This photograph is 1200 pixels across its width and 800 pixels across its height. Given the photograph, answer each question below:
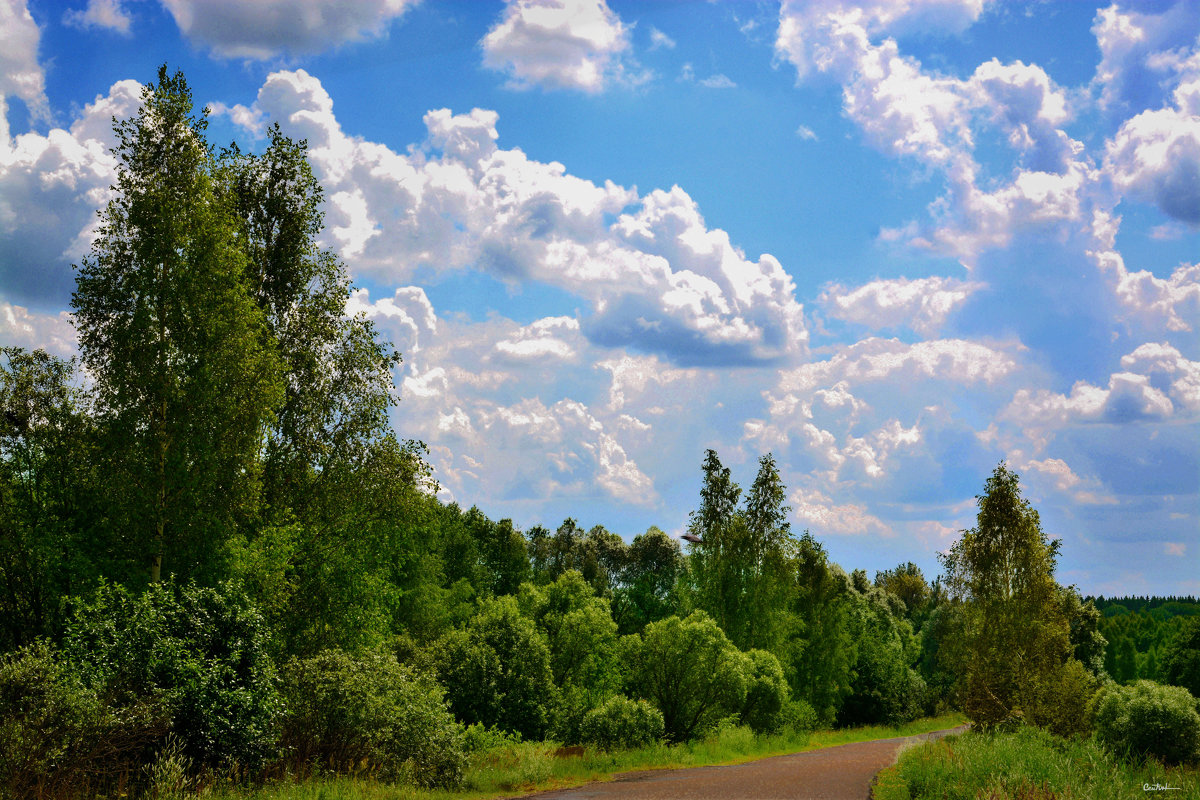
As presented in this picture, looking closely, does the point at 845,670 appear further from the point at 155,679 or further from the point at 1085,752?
the point at 155,679

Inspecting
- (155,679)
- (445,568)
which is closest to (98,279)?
(155,679)

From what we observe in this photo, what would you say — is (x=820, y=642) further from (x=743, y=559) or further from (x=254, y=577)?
(x=254, y=577)

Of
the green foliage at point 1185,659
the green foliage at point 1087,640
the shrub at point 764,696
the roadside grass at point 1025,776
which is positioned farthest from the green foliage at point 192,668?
the green foliage at point 1087,640

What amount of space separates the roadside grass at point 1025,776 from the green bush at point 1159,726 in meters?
7.68

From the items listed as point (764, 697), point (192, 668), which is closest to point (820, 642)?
point (764, 697)

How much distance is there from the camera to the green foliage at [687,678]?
119ft

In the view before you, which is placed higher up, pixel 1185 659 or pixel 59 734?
pixel 59 734

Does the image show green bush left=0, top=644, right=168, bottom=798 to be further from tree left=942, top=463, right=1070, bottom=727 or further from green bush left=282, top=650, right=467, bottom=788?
tree left=942, top=463, right=1070, bottom=727

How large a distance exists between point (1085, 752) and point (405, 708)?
16483mm

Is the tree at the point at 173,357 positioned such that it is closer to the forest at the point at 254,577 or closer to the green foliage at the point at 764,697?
the forest at the point at 254,577

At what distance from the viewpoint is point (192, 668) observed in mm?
18031

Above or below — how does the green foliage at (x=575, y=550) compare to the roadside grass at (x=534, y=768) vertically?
above

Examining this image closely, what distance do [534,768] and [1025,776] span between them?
49.7ft

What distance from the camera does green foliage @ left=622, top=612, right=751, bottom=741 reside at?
3616 centimetres
